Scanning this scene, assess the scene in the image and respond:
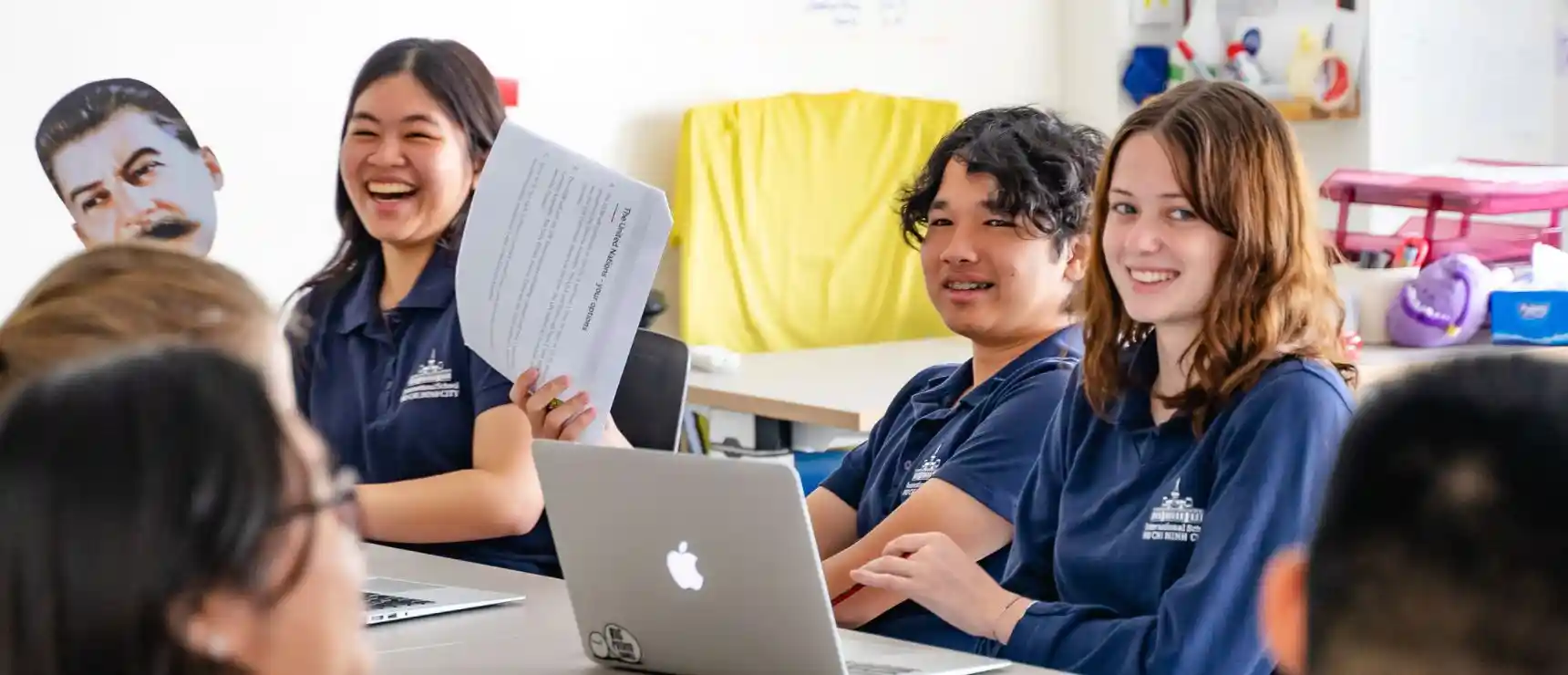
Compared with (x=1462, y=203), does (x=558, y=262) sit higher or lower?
higher

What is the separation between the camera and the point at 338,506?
91 centimetres

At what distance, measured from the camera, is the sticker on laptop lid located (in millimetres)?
1746

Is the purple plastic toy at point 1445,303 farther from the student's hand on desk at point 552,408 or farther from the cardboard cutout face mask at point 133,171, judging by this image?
the cardboard cutout face mask at point 133,171

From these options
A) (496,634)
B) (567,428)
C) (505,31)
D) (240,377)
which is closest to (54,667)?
(240,377)

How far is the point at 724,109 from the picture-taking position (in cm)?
447

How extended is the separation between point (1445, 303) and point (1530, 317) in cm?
16

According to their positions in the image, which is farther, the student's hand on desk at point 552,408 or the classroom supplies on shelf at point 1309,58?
the classroom supplies on shelf at point 1309,58

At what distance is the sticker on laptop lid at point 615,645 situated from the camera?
1.75m

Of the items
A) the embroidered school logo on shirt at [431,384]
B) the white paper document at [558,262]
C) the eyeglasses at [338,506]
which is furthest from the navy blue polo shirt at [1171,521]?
the eyeglasses at [338,506]

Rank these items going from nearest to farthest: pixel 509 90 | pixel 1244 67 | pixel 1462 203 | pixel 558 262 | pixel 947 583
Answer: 1. pixel 947 583
2. pixel 558 262
3. pixel 1462 203
4. pixel 509 90
5. pixel 1244 67

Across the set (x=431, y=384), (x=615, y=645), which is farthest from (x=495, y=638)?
(x=431, y=384)

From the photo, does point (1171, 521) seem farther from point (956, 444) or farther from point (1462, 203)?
point (1462, 203)

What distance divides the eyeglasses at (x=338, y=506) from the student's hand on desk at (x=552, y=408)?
1.23m

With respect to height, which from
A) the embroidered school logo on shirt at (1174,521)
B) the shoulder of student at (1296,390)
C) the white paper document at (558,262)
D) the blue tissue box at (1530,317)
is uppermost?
the white paper document at (558,262)
